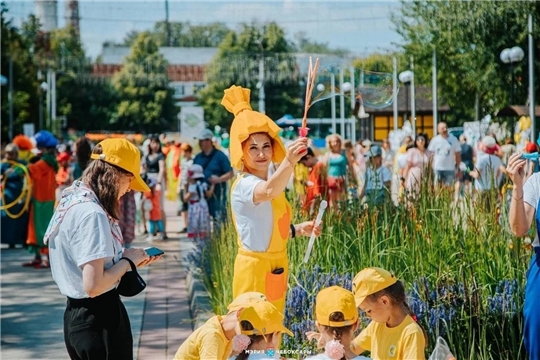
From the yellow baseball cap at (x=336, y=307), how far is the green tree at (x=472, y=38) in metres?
20.0

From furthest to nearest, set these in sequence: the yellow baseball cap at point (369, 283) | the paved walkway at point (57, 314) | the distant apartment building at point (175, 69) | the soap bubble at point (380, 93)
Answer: the distant apartment building at point (175, 69) → the paved walkway at point (57, 314) → the soap bubble at point (380, 93) → the yellow baseball cap at point (369, 283)

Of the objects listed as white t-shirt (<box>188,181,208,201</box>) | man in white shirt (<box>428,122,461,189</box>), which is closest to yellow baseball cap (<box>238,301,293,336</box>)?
white t-shirt (<box>188,181,208,201</box>)

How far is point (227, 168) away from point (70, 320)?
8948 millimetres

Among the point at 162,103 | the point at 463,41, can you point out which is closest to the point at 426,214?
the point at 463,41

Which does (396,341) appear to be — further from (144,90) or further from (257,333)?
(144,90)

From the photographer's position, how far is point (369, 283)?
438cm

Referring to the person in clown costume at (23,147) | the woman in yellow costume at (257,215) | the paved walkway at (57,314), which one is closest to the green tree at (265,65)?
the person in clown costume at (23,147)

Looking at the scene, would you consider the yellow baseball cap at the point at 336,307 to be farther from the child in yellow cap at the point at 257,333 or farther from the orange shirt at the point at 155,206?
the orange shirt at the point at 155,206

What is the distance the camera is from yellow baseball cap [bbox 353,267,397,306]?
4.38 metres

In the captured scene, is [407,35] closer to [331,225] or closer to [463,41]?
[463,41]

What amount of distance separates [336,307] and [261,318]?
0.40 metres

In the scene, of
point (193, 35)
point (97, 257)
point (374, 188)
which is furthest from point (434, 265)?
point (193, 35)

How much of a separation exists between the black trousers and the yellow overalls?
111cm

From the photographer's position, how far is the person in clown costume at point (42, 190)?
1225 cm
